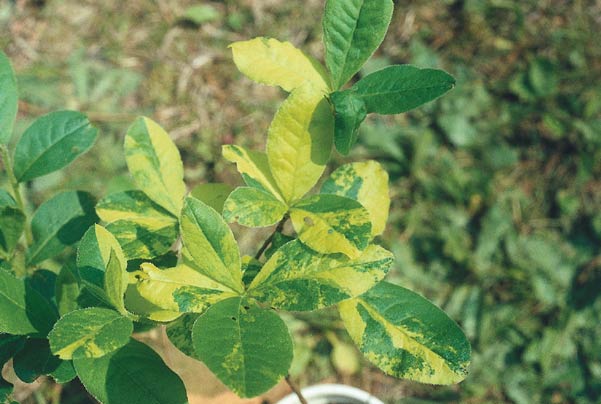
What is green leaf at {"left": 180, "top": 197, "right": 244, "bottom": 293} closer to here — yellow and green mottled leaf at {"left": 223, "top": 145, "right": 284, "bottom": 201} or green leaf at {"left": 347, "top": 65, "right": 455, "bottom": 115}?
yellow and green mottled leaf at {"left": 223, "top": 145, "right": 284, "bottom": 201}

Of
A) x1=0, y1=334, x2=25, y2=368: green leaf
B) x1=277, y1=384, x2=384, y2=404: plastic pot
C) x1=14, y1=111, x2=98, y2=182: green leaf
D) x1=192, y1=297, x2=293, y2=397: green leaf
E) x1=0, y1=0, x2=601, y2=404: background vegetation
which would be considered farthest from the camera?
x1=0, y1=0, x2=601, y2=404: background vegetation

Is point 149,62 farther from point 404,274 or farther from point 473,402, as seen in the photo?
point 473,402

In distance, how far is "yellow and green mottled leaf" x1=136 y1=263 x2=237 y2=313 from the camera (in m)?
0.80

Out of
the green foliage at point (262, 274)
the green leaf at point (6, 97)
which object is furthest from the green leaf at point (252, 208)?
the green leaf at point (6, 97)

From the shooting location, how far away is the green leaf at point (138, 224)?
3.01ft

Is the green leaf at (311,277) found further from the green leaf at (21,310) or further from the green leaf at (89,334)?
the green leaf at (21,310)

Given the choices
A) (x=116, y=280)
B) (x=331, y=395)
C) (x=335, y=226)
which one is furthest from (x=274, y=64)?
(x=331, y=395)

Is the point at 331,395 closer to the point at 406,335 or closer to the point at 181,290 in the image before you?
the point at 406,335

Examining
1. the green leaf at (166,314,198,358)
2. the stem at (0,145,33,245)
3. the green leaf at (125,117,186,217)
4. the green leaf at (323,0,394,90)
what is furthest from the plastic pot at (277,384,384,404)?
the green leaf at (323,0,394,90)

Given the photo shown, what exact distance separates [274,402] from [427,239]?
1.11 meters

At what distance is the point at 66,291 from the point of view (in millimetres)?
976

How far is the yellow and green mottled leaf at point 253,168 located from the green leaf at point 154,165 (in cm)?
14

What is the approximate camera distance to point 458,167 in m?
2.45

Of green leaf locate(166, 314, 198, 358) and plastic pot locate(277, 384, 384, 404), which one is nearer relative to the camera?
green leaf locate(166, 314, 198, 358)
